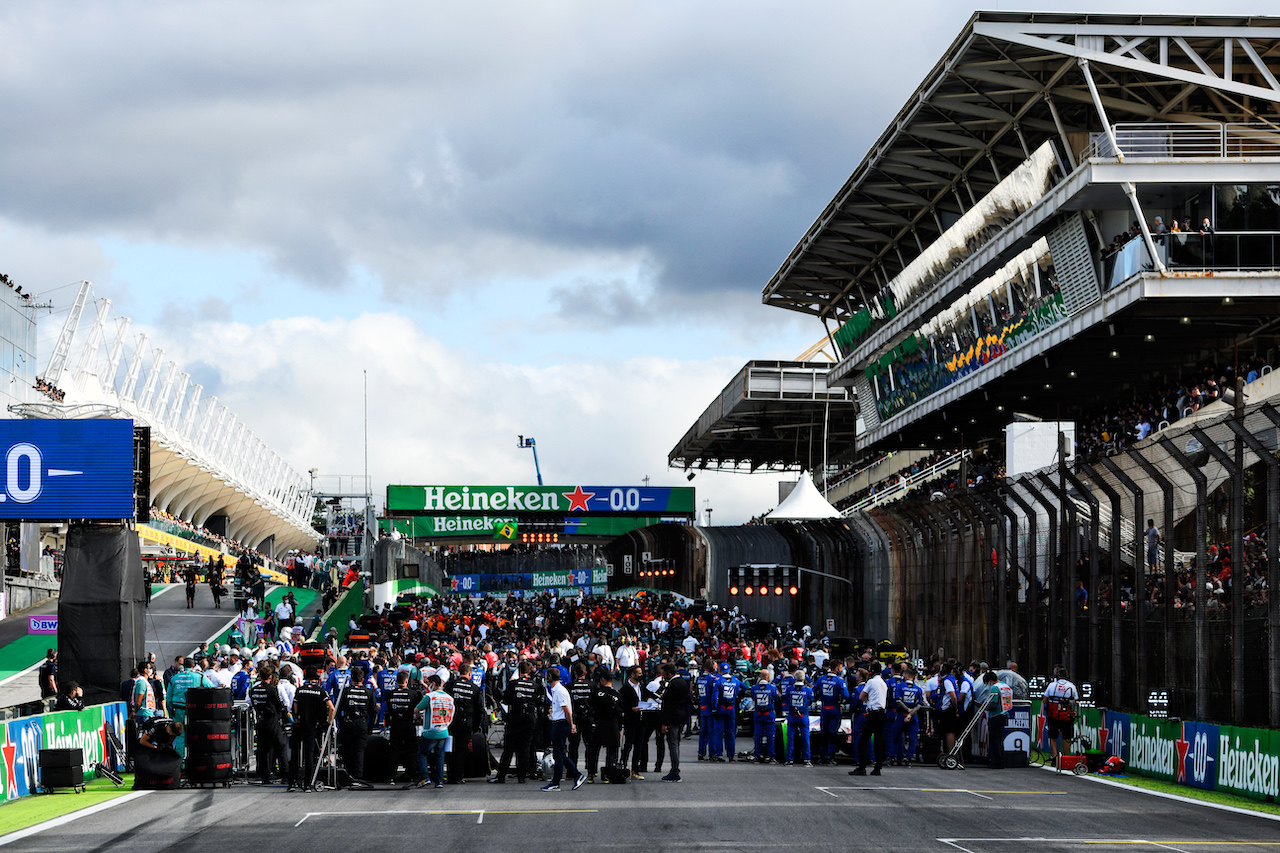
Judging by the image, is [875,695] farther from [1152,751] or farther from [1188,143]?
[1188,143]

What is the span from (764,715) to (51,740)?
8978 millimetres

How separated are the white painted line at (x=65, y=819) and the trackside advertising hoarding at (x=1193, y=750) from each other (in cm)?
1153

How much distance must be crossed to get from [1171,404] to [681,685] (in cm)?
1909

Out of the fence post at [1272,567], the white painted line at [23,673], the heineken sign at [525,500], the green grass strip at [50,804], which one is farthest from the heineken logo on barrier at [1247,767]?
the heineken sign at [525,500]

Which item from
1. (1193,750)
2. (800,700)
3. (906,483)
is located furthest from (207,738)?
(906,483)

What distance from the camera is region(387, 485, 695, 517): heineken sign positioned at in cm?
6594

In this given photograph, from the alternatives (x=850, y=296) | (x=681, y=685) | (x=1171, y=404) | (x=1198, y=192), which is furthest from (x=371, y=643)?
(x=850, y=296)

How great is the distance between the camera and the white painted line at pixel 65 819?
12422 millimetres

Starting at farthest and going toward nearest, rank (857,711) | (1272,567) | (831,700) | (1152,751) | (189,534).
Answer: (189,534), (831,700), (857,711), (1152,751), (1272,567)

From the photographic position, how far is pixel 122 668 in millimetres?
21438

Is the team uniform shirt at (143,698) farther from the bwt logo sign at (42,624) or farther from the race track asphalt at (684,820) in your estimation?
the bwt logo sign at (42,624)

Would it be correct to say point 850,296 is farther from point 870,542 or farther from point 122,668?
point 122,668

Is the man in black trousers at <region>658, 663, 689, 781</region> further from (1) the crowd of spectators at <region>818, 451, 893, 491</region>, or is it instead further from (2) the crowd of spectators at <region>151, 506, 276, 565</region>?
(2) the crowd of spectators at <region>151, 506, 276, 565</region>

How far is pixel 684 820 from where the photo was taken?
12805 mm
